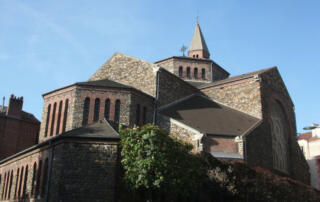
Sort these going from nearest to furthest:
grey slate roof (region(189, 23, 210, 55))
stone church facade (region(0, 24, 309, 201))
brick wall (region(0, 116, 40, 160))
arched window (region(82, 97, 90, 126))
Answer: stone church facade (region(0, 24, 309, 201)) → arched window (region(82, 97, 90, 126)) → brick wall (region(0, 116, 40, 160)) → grey slate roof (region(189, 23, 210, 55))

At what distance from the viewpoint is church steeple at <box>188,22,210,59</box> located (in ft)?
152

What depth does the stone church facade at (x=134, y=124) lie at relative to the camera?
18.9 metres

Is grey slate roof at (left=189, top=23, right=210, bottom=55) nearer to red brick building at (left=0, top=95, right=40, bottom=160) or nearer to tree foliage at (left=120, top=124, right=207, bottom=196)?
red brick building at (left=0, top=95, right=40, bottom=160)

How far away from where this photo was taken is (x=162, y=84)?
3062cm

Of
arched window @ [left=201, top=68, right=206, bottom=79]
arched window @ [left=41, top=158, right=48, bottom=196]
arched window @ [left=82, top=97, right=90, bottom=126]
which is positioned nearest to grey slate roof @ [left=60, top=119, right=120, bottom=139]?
arched window @ [left=41, top=158, right=48, bottom=196]

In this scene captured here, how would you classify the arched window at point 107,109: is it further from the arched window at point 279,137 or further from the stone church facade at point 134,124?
the arched window at point 279,137

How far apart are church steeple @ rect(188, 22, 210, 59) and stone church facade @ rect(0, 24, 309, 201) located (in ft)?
38.3

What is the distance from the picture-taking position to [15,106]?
39.5 meters

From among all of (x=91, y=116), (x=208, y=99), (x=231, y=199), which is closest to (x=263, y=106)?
(x=208, y=99)

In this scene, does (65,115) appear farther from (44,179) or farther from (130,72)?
(130,72)

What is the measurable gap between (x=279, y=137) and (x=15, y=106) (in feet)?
90.2

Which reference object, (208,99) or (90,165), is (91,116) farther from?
(208,99)

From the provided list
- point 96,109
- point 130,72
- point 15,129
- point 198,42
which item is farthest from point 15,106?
point 198,42

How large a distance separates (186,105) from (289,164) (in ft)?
36.8
